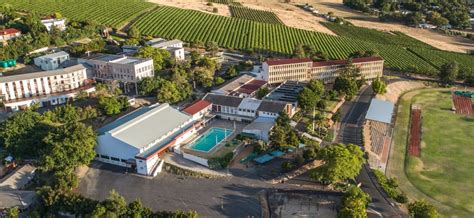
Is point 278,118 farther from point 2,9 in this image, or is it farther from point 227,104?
point 2,9

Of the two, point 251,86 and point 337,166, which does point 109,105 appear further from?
point 337,166

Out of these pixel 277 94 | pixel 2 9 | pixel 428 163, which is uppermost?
pixel 2 9

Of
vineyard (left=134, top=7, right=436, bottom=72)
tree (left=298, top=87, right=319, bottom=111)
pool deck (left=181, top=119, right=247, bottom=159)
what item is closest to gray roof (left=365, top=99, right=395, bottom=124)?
tree (left=298, top=87, right=319, bottom=111)

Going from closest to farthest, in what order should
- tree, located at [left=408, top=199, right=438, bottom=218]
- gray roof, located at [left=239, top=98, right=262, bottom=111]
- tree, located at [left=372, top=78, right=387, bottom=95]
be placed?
tree, located at [left=408, top=199, right=438, bottom=218] → gray roof, located at [left=239, top=98, right=262, bottom=111] → tree, located at [left=372, top=78, right=387, bottom=95]

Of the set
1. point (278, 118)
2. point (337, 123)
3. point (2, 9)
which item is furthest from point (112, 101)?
point (2, 9)

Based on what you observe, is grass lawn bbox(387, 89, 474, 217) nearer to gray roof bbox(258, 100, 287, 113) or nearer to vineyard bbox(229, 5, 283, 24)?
gray roof bbox(258, 100, 287, 113)

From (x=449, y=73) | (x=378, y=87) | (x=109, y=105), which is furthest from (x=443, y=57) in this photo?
(x=109, y=105)
